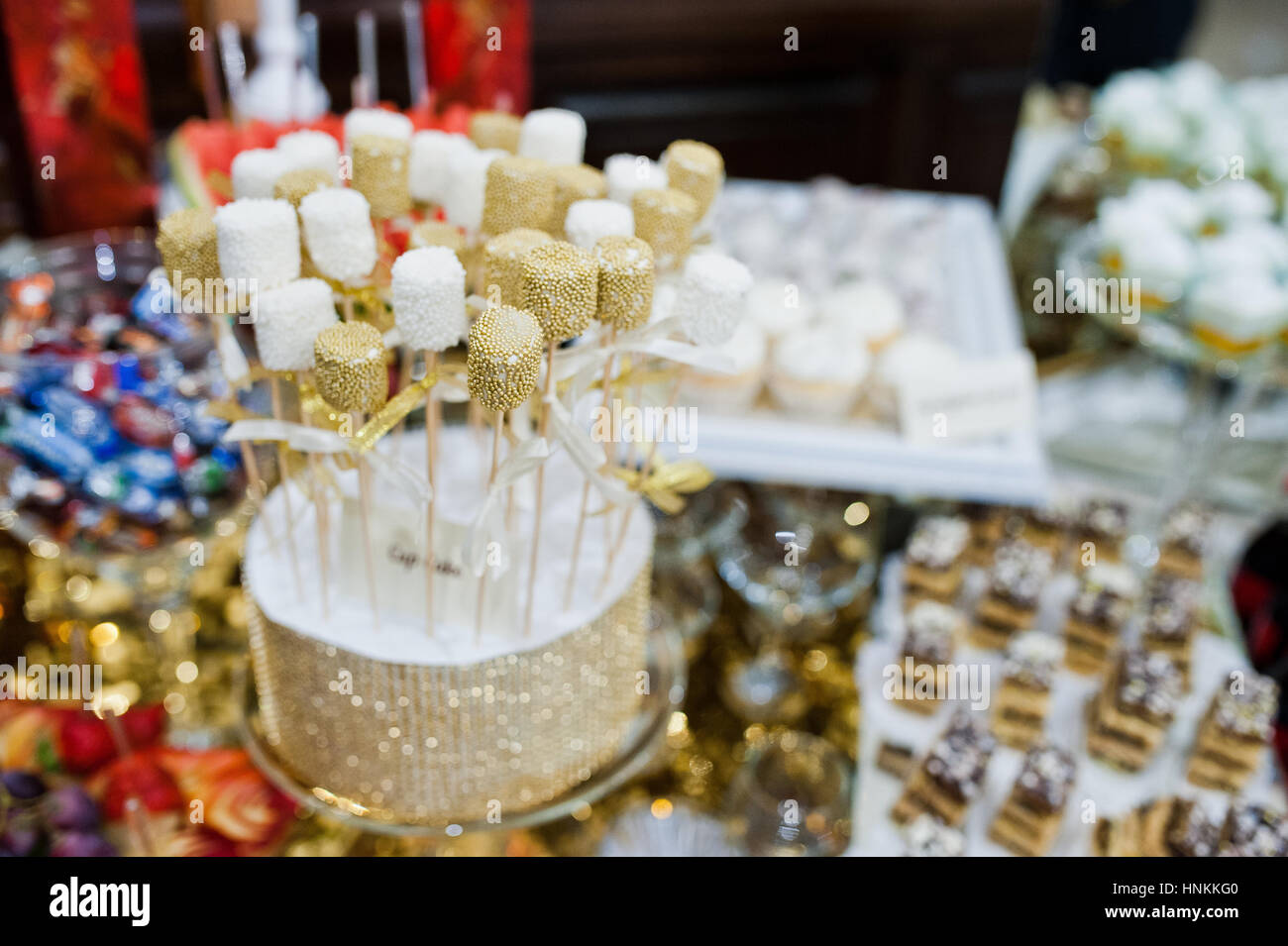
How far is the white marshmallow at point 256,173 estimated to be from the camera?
937 millimetres

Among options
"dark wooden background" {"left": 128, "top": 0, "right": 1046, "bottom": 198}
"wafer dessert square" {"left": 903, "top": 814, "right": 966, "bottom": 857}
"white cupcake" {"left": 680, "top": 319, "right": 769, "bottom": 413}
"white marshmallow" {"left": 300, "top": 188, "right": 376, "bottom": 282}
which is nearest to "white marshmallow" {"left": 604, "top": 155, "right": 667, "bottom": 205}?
"white marshmallow" {"left": 300, "top": 188, "right": 376, "bottom": 282}

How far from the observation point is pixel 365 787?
1.07 metres

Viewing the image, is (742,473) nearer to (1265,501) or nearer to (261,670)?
(261,670)

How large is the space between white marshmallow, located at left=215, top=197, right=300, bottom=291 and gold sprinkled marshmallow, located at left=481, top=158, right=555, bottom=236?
0.54 feet

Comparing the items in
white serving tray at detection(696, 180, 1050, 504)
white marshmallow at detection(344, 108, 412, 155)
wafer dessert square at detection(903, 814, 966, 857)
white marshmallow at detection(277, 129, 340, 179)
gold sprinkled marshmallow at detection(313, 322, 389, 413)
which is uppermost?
white marshmallow at detection(344, 108, 412, 155)

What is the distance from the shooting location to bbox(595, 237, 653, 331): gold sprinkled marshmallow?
822 millimetres

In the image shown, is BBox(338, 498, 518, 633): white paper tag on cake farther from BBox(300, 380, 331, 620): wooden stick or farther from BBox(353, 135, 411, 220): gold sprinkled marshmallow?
BBox(353, 135, 411, 220): gold sprinkled marshmallow

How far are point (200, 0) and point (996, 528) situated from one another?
71.2 inches

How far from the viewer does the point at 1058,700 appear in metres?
1.62

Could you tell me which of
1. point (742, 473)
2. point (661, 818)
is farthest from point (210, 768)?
point (742, 473)

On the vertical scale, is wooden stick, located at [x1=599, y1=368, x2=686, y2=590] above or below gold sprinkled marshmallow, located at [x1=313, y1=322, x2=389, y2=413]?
below

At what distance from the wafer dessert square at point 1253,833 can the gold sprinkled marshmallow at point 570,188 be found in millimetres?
1061

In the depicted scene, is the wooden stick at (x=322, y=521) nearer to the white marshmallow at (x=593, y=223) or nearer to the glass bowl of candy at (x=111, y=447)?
the white marshmallow at (x=593, y=223)

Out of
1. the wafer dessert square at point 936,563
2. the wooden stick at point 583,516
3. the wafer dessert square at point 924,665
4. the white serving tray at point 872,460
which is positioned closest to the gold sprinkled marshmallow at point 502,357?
the wooden stick at point 583,516
